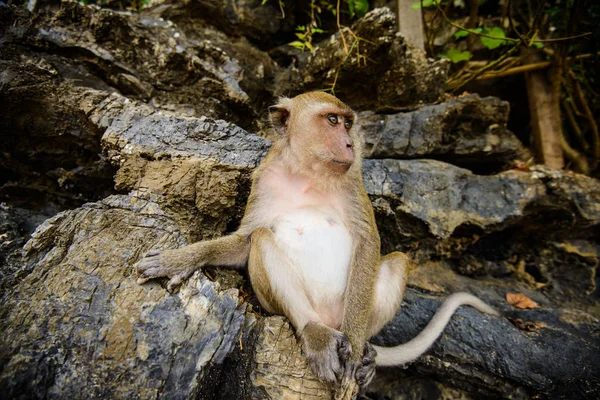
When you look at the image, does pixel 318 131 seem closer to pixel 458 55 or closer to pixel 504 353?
pixel 504 353

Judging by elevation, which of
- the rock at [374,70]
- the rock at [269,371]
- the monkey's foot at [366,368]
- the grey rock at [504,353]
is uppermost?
the rock at [374,70]

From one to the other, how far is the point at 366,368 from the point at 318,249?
2.47ft

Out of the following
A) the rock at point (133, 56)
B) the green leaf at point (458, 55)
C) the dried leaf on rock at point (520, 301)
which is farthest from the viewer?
the green leaf at point (458, 55)

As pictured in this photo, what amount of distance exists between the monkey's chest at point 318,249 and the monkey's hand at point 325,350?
27 centimetres

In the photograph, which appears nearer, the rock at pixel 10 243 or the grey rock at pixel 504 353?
the rock at pixel 10 243

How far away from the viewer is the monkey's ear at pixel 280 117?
2359 millimetres

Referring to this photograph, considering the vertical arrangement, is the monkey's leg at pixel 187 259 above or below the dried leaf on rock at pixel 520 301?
above

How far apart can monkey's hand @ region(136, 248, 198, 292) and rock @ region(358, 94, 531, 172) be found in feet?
7.16

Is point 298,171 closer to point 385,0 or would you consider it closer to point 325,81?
point 325,81

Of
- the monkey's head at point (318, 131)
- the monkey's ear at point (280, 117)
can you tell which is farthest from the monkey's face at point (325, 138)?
the monkey's ear at point (280, 117)

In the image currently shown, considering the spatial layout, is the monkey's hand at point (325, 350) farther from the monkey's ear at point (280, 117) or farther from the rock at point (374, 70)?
the rock at point (374, 70)

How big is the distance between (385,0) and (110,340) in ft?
15.4

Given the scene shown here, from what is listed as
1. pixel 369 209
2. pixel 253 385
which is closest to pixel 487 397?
pixel 369 209

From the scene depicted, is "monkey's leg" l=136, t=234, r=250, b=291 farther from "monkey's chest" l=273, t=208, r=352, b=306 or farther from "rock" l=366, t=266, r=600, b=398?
"rock" l=366, t=266, r=600, b=398
